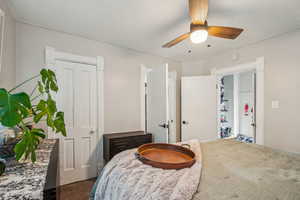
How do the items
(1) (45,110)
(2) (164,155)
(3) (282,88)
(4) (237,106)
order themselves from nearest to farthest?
1. (1) (45,110)
2. (2) (164,155)
3. (3) (282,88)
4. (4) (237,106)

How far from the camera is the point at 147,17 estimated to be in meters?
1.82

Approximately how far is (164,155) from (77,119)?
1745 mm

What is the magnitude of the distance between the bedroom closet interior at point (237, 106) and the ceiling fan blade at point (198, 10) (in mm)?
3247

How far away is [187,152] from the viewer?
51.3 inches

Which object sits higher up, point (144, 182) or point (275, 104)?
point (275, 104)

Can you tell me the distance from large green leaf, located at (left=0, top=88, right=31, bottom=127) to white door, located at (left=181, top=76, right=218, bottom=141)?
2957 mm

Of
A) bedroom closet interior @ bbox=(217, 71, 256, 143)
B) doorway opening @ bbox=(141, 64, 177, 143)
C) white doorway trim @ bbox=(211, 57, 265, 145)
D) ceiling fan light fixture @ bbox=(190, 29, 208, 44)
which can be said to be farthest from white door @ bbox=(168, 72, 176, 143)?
ceiling fan light fixture @ bbox=(190, 29, 208, 44)

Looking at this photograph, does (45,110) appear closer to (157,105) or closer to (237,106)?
(157,105)

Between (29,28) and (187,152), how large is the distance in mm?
2579

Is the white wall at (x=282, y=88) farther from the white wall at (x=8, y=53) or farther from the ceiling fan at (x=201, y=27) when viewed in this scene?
the white wall at (x=8, y=53)

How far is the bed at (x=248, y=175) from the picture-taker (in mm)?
792

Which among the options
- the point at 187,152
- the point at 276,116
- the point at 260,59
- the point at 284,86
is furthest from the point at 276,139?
the point at 187,152

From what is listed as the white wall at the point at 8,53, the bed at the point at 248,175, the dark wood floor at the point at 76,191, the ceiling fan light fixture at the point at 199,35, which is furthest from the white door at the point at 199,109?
the white wall at the point at 8,53

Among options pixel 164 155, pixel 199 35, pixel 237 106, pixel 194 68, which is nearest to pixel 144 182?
pixel 164 155
